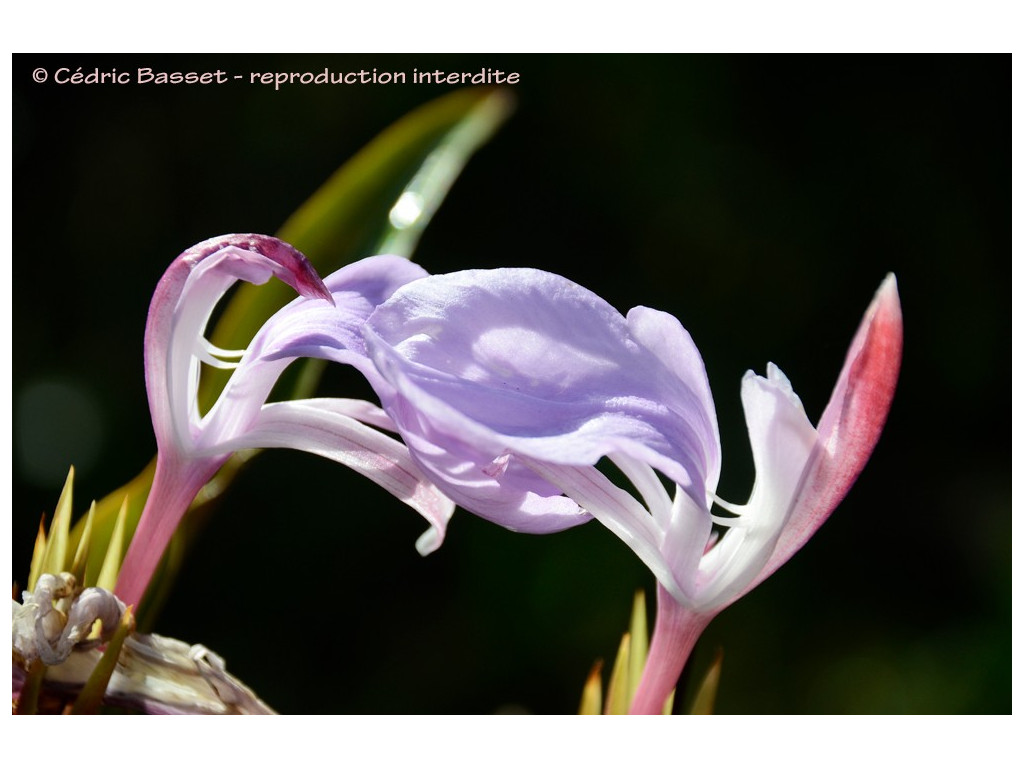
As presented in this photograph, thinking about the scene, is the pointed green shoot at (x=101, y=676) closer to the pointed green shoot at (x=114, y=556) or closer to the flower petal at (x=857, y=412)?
the pointed green shoot at (x=114, y=556)

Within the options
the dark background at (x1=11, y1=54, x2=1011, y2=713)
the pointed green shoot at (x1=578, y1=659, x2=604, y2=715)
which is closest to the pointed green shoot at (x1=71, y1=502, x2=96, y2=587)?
the dark background at (x1=11, y1=54, x2=1011, y2=713)

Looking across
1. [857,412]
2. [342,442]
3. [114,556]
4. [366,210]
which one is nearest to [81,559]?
[114,556]

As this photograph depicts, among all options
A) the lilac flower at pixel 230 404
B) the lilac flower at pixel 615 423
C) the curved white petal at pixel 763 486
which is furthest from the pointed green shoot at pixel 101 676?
the curved white petal at pixel 763 486

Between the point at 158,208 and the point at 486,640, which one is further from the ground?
the point at 158,208

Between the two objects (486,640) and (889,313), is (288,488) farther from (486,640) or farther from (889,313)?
(889,313)
